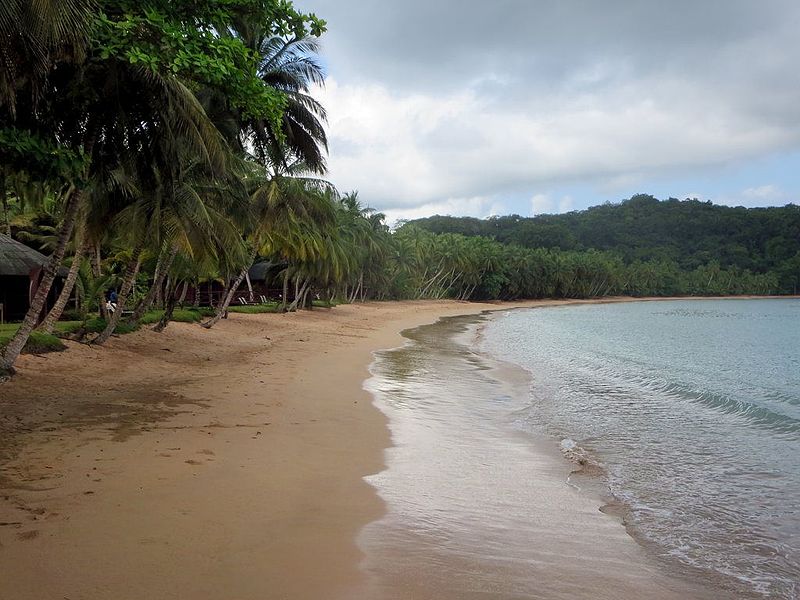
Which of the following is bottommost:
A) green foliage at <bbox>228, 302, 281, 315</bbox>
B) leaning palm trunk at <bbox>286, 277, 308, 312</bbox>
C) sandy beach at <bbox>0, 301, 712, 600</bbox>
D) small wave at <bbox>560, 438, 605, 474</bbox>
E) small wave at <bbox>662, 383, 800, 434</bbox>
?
small wave at <bbox>662, 383, 800, 434</bbox>

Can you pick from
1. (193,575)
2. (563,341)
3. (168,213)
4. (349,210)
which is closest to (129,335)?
(168,213)

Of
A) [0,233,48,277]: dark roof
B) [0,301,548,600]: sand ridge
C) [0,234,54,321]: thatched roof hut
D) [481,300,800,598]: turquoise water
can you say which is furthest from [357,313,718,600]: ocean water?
[0,234,54,321]: thatched roof hut

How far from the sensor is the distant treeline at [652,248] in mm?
103062

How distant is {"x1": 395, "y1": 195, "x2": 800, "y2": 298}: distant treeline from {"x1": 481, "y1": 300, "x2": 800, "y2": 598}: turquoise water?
7414cm

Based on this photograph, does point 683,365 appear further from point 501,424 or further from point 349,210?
point 349,210

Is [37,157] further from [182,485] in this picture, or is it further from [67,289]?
[67,289]

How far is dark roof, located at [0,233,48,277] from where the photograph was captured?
63.0 feet

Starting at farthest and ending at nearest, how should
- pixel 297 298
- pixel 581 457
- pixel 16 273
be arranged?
pixel 297 298 < pixel 16 273 < pixel 581 457

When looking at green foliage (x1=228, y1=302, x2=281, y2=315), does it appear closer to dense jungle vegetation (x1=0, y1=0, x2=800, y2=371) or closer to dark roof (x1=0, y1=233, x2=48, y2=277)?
dense jungle vegetation (x1=0, y1=0, x2=800, y2=371)

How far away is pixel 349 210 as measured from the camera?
4906 cm

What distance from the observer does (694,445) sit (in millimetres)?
8906

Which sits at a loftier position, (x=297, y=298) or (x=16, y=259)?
(x=16, y=259)

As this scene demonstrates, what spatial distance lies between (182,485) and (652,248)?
13447cm

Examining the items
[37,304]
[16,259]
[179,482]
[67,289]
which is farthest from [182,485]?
[16,259]
